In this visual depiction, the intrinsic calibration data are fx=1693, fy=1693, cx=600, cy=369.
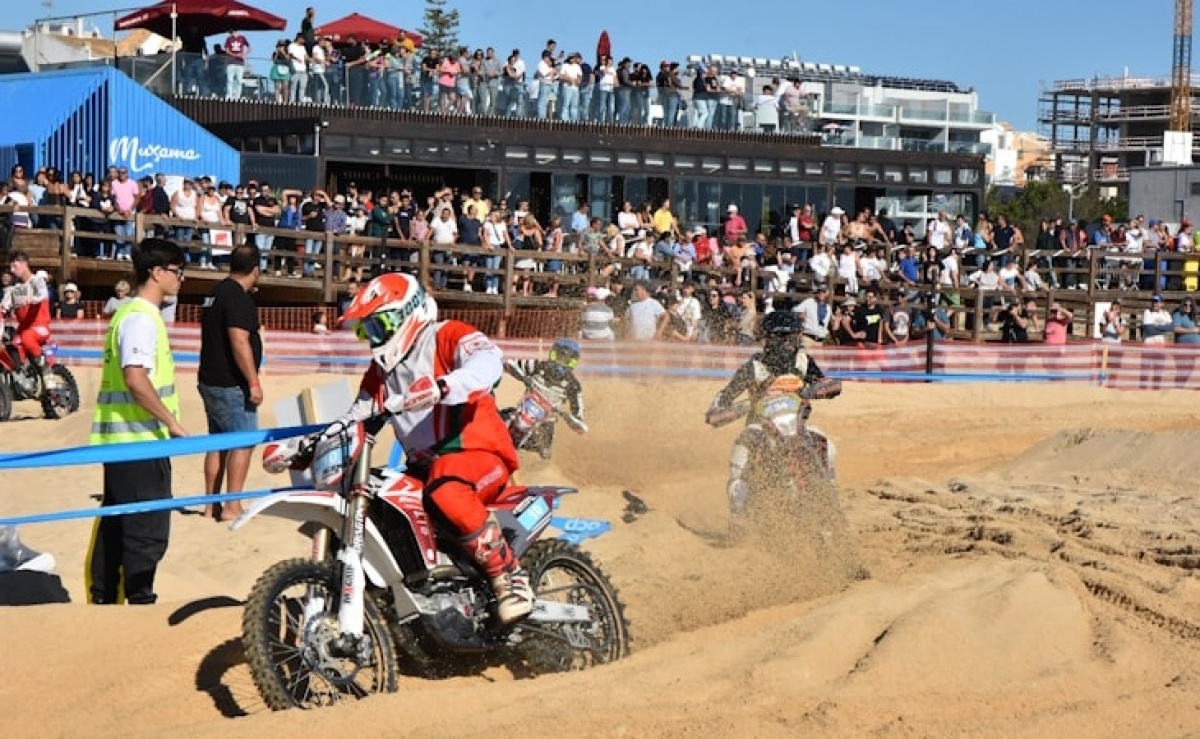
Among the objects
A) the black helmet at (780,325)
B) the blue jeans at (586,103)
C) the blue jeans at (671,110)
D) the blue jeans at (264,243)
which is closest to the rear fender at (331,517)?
the black helmet at (780,325)

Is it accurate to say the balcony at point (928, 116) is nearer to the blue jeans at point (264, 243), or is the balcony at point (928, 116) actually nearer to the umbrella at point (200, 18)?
the umbrella at point (200, 18)

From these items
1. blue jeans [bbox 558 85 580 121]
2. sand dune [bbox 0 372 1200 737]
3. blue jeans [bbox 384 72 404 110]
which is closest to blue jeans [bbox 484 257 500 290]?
blue jeans [bbox 384 72 404 110]

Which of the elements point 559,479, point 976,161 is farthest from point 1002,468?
point 976,161

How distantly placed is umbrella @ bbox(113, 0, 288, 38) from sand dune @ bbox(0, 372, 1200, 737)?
686 inches

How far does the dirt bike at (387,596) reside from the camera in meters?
6.14

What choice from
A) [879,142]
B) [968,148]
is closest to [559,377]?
[879,142]

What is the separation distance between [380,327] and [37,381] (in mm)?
12183

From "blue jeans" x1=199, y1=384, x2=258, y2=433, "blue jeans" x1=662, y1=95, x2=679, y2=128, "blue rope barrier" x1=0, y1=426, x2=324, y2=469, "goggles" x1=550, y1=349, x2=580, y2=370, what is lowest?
"blue jeans" x1=199, y1=384, x2=258, y2=433

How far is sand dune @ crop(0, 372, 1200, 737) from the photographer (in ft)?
19.7

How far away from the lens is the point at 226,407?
35.1 ft

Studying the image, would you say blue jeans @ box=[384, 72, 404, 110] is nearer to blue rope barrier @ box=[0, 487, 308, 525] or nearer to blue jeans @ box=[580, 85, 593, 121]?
blue jeans @ box=[580, 85, 593, 121]

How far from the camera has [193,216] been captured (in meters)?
22.9

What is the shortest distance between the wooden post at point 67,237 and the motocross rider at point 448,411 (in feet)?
53.5

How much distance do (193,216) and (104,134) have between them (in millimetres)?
3308
